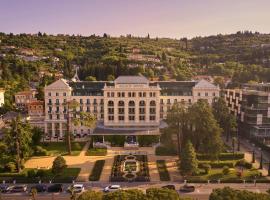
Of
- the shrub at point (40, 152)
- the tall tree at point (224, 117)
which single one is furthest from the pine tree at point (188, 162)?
the shrub at point (40, 152)

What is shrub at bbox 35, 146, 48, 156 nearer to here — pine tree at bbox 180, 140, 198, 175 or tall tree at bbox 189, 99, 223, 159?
pine tree at bbox 180, 140, 198, 175

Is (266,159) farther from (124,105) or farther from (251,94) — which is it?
(124,105)

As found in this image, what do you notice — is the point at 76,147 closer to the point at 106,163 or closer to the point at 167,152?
the point at 106,163

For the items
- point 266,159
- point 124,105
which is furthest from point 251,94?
point 124,105

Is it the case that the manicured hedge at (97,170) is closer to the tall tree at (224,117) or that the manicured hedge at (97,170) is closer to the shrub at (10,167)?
the shrub at (10,167)

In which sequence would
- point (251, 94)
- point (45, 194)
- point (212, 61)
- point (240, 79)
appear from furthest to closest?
point (212, 61) < point (240, 79) < point (251, 94) < point (45, 194)

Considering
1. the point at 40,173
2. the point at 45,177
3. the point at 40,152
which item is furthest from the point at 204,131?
the point at 40,152
